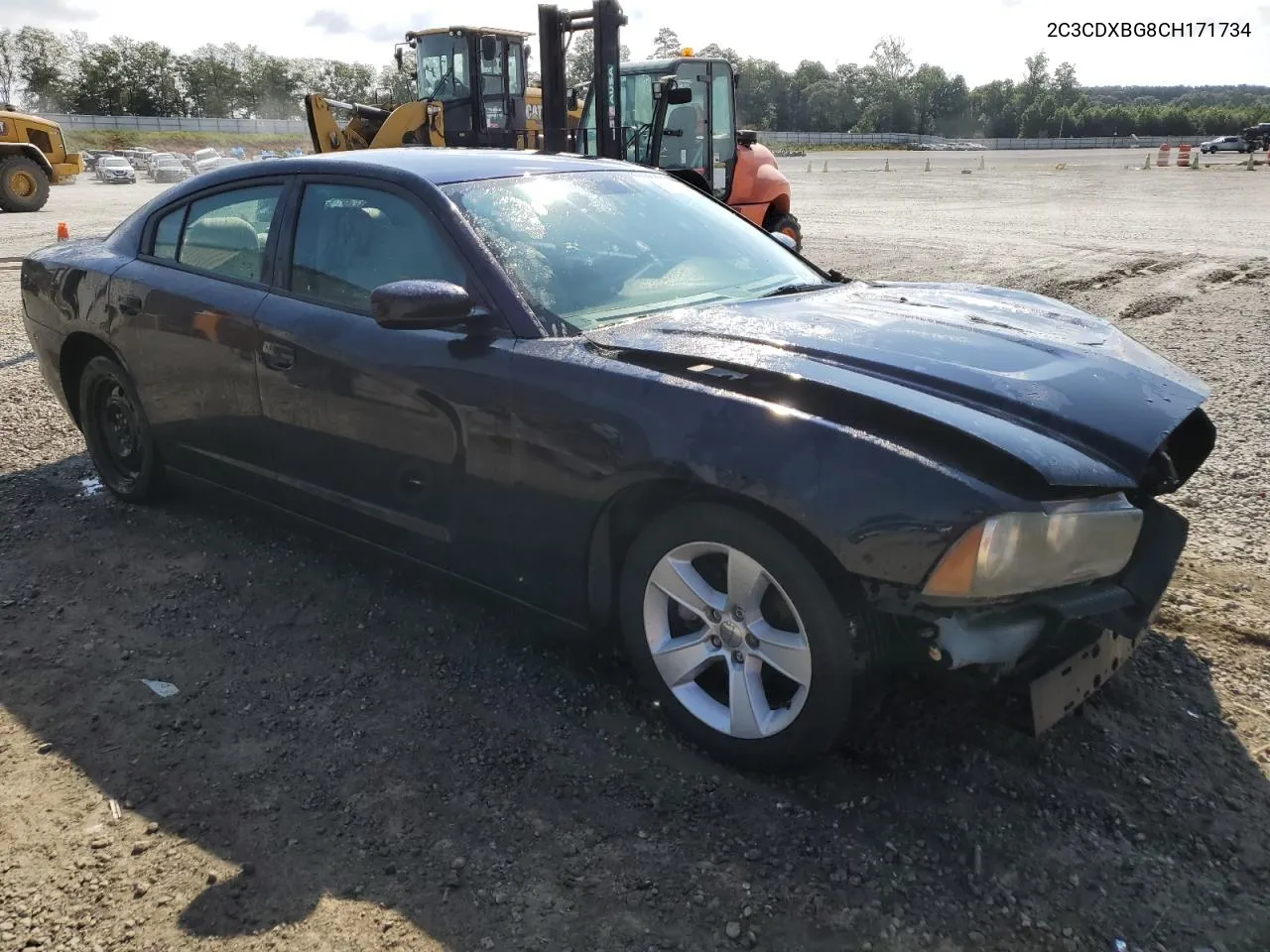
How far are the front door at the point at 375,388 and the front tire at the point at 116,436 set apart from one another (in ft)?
3.79

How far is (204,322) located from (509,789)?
7.34 feet

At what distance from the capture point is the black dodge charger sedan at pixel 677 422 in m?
2.32

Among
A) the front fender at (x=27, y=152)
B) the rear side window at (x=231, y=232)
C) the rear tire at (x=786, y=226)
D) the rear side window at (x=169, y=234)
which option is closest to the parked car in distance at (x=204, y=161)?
the front fender at (x=27, y=152)

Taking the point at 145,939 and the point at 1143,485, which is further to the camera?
the point at 1143,485

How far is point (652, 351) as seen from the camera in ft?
9.05

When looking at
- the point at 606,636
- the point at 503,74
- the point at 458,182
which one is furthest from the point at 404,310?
the point at 503,74

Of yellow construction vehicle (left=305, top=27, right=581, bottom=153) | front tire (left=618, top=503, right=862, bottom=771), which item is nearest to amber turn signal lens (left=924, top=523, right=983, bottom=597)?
front tire (left=618, top=503, right=862, bottom=771)

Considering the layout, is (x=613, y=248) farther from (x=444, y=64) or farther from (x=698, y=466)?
(x=444, y=64)

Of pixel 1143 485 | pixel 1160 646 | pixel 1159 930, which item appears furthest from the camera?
pixel 1160 646

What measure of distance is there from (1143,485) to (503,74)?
1454 cm

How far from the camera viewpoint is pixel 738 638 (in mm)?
2605

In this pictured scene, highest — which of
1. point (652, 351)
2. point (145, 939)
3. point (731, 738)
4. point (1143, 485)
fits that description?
point (652, 351)

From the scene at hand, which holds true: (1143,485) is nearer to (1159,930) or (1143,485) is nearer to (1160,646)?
(1160,646)

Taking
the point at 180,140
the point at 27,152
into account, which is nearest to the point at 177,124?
the point at 180,140
